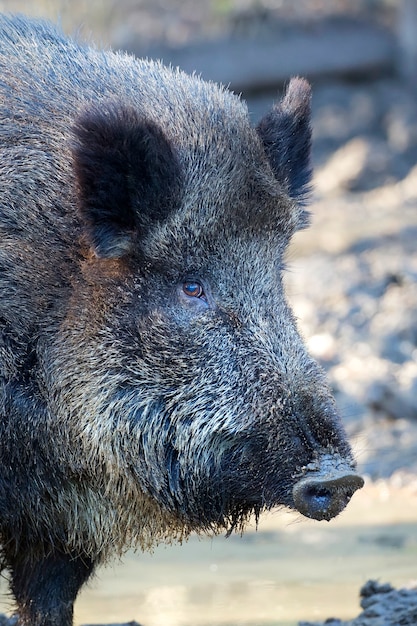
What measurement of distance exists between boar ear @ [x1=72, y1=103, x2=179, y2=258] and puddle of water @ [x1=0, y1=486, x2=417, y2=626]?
1.66 m

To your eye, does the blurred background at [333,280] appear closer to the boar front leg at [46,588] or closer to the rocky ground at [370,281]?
the rocky ground at [370,281]

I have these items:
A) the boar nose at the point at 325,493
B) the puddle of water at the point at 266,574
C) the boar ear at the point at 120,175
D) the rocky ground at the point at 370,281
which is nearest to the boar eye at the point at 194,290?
the boar ear at the point at 120,175

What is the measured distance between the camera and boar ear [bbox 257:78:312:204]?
200 inches

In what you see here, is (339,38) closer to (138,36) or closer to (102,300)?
(138,36)

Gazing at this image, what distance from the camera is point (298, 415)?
4.21 metres

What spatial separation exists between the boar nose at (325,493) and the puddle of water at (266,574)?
1304mm

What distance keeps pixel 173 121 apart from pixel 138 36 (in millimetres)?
16702

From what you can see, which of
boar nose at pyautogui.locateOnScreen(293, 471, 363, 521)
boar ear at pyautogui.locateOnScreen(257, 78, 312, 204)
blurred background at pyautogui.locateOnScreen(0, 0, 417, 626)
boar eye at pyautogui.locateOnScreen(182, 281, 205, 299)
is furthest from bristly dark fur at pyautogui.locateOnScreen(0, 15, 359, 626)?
blurred background at pyautogui.locateOnScreen(0, 0, 417, 626)

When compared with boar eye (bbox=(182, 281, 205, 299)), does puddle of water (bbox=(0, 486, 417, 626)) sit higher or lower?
lower

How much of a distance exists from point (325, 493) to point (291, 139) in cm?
171

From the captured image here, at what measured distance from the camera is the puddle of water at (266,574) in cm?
552

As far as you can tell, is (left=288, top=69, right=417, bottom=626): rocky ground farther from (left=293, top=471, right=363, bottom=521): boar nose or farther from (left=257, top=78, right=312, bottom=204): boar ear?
(left=293, top=471, right=363, bottom=521): boar nose

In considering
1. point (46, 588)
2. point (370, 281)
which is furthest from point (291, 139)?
point (370, 281)

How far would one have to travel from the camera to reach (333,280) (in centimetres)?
1122
